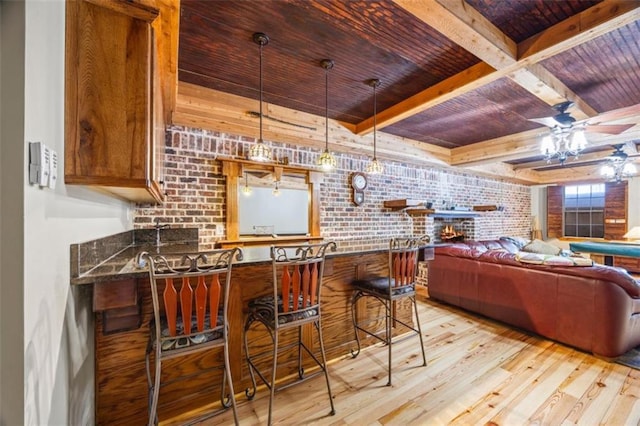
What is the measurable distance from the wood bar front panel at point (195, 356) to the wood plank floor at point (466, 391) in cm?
15

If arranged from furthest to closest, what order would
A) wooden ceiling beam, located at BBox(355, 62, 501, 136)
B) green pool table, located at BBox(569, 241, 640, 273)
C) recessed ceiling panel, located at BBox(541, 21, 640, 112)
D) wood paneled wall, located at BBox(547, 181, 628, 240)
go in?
1. wood paneled wall, located at BBox(547, 181, 628, 240)
2. green pool table, located at BBox(569, 241, 640, 273)
3. wooden ceiling beam, located at BBox(355, 62, 501, 136)
4. recessed ceiling panel, located at BBox(541, 21, 640, 112)

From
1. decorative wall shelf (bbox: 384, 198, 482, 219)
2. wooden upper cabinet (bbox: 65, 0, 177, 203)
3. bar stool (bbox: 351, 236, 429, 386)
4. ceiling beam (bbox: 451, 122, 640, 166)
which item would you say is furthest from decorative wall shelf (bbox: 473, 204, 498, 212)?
wooden upper cabinet (bbox: 65, 0, 177, 203)

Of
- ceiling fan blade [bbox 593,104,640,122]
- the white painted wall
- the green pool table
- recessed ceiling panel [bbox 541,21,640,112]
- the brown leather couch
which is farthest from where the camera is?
the green pool table

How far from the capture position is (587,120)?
2.51 m

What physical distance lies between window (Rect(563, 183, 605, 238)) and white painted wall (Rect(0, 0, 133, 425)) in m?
9.70

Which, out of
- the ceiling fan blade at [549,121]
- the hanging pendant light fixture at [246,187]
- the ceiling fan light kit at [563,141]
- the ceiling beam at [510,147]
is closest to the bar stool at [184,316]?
the hanging pendant light fixture at [246,187]

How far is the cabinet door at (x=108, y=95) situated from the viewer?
1214 millimetres

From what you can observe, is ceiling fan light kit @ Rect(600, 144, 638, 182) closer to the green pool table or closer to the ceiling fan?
the green pool table

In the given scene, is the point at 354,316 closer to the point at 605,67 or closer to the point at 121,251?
the point at 121,251

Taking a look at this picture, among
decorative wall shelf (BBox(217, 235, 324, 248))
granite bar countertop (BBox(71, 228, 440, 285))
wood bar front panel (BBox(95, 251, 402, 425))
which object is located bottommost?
wood bar front panel (BBox(95, 251, 402, 425))

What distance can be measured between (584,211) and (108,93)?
9761 mm

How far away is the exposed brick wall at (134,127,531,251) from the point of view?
284 cm

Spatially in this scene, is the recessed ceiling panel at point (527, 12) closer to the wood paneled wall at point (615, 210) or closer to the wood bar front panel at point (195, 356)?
the wood bar front panel at point (195, 356)

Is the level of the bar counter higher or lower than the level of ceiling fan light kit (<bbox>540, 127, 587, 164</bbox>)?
lower
